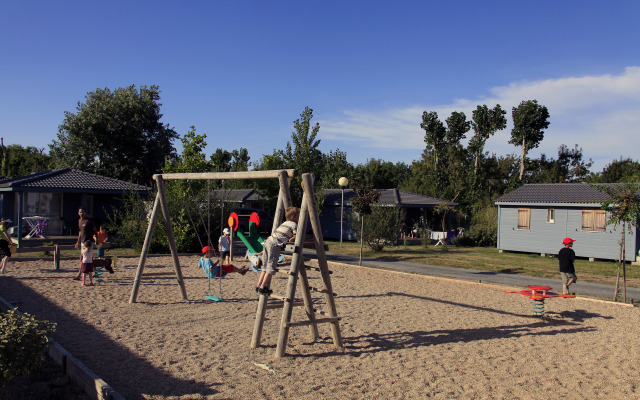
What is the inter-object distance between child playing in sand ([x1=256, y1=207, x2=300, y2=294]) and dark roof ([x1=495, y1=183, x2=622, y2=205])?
17.8 metres

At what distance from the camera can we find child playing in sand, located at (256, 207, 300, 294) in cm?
623

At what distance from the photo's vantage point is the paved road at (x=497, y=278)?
12328 millimetres

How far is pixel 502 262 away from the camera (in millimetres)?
18578

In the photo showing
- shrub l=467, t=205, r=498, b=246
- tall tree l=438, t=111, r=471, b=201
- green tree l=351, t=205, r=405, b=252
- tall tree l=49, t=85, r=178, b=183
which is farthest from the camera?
tall tree l=438, t=111, r=471, b=201

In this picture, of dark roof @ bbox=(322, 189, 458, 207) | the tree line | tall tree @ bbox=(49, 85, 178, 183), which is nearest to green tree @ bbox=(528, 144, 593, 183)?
the tree line

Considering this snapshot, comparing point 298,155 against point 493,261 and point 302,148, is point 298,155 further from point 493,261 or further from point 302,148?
point 493,261

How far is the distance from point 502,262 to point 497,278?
15.3 ft

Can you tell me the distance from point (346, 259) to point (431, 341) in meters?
11.7

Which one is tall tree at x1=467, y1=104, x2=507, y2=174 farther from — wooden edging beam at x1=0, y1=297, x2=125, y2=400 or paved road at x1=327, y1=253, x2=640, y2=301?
wooden edging beam at x1=0, y1=297, x2=125, y2=400

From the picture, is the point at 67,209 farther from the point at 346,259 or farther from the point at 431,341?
the point at 431,341

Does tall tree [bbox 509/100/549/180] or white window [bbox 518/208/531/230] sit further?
tall tree [bbox 509/100/549/180]

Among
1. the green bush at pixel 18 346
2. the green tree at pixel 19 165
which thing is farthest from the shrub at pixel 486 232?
the green tree at pixel 19 165

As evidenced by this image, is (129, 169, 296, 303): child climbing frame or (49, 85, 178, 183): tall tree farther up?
(49, 85, 178, 183): tall tree

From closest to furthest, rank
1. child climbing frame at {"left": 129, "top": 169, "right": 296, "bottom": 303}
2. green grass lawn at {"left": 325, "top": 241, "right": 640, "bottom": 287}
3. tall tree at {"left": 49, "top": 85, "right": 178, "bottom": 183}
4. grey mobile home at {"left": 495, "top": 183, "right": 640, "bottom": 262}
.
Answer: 1. child climbing frame at {"left": 129, "top": 169, "right": 296, "bottom": 303}
2. green grass lawn at {"left": 325, "top": 241, "right": 640, "bottom": 287}
3. grey mobile home at {"left": 495, "top": 183, "right": 640, "bottom": 262}
4. tall tree at {"left": 49, "top": 85, "right": 178, "bottom": 183}
